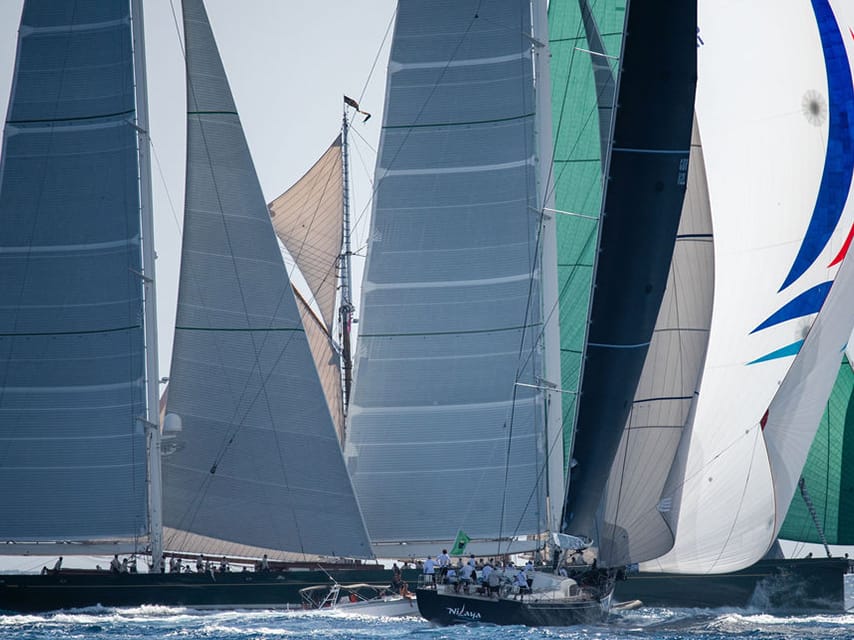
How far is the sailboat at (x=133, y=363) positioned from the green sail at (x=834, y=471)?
1016 centimetres

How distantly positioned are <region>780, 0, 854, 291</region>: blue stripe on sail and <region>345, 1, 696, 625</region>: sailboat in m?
4.60

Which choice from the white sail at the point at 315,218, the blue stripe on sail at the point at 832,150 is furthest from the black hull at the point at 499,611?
the white sail at the point at 315,218

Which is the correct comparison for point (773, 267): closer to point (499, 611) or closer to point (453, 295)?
point (453, 295)

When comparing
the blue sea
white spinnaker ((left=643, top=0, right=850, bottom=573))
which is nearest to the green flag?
the blue sea

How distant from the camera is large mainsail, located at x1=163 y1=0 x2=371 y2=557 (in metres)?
30.9

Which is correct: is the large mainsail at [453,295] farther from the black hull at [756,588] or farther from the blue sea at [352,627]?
the black hull at [756,588]

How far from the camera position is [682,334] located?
26672 millimetres

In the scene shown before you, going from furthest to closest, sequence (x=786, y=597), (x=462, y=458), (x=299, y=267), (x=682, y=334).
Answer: (x=299, y=267)
(x=786, y=597)
(x=462, y=458)
(x=682, y=334)

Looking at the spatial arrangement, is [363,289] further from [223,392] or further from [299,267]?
[299,267]

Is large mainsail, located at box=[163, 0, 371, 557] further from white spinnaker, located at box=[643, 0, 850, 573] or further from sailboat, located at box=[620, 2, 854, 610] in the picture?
sailboat, located at box=[620, 2, 854, 610]

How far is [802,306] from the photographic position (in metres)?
27.2

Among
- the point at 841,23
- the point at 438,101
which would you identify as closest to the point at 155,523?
the point at 438,101

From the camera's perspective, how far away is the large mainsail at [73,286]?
101ft

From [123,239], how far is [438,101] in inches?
264
